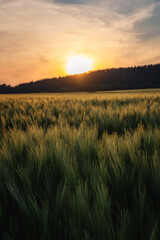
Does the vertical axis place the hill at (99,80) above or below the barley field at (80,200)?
above

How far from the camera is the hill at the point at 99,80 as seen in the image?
78500 mm

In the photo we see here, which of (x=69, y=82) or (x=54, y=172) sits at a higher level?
(x=69, y=82)

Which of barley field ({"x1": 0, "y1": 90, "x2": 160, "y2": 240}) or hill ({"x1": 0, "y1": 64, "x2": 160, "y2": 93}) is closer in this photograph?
barley field ({"x1": 0, "y1": 90, "x2": 160, "y2": 240})

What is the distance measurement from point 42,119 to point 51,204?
206cm

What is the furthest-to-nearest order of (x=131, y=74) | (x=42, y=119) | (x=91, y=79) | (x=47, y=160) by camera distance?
(x=91, y=79) → (x=131, y=74) → (x=42, y=119) → (x=47, y=160)

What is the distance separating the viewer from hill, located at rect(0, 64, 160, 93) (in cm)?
7850

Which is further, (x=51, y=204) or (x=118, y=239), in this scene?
(x=51, y=204)

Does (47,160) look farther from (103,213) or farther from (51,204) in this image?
(103,213)

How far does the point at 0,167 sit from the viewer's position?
0.73 metres

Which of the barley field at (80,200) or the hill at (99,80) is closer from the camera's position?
the barley field at (80,200)

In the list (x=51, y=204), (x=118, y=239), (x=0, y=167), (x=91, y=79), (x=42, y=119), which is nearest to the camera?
(x=118, y=239)

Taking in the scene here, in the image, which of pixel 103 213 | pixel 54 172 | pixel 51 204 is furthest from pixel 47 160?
pixel 103 213

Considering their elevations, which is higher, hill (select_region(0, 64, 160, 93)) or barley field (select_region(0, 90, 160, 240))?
hill (select_region(0, 64, 160, 93))

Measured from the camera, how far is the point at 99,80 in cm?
9225
